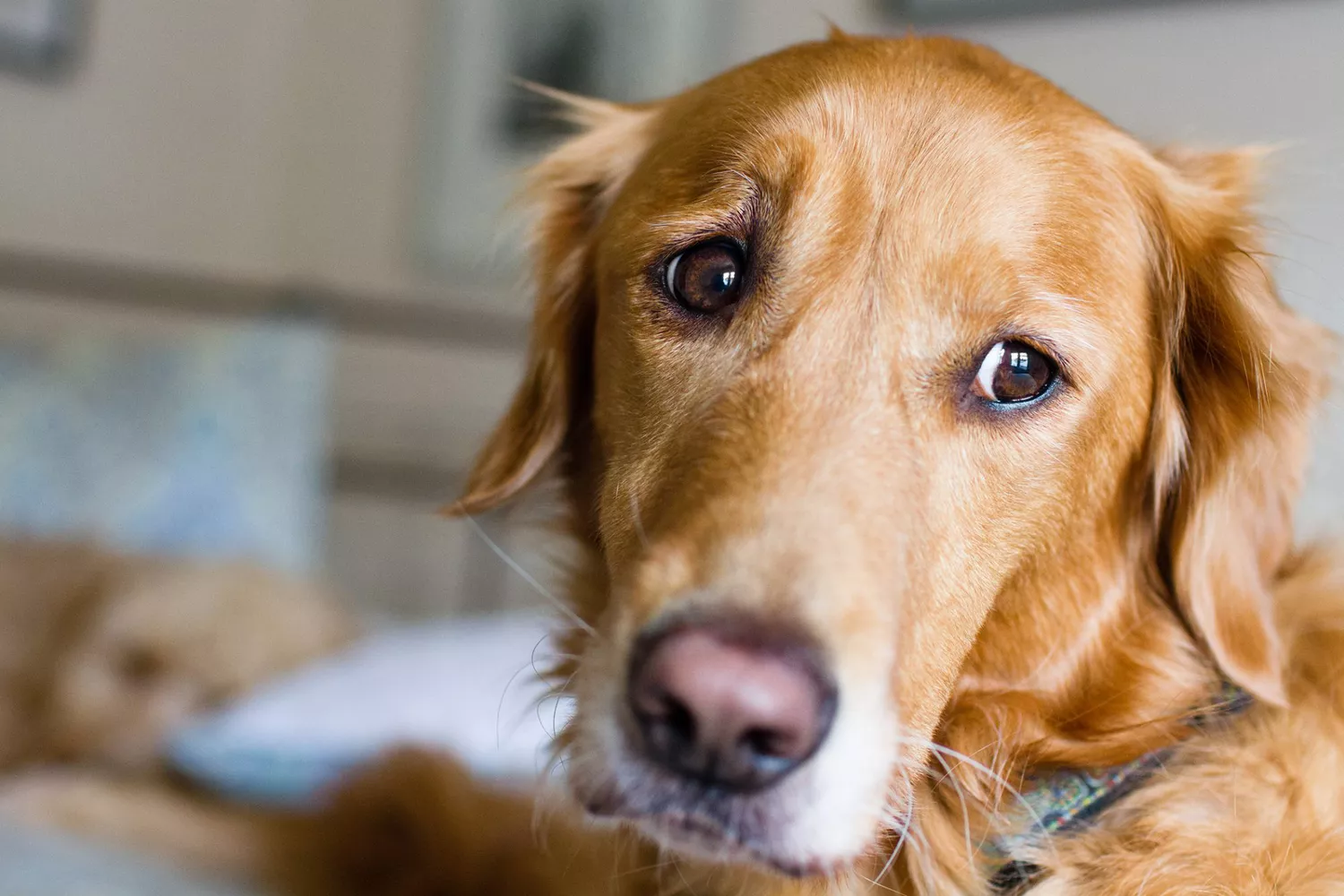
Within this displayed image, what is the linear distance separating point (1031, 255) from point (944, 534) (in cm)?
28

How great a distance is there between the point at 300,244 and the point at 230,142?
466 mm

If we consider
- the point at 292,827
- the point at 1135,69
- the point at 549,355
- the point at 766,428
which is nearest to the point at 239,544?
the point at 292,827

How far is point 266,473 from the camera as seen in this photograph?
3.08 meters

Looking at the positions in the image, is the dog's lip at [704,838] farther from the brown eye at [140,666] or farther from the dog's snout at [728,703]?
the brown eye at [140,666]

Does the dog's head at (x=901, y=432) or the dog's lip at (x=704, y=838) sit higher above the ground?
the dog's head at (x=901, y=432)

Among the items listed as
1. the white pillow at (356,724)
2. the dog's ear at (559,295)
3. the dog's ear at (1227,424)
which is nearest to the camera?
the dog's ear at (1227,424)

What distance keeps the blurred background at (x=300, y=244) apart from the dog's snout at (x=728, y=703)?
7.99 feet

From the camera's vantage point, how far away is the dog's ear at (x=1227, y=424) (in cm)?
117

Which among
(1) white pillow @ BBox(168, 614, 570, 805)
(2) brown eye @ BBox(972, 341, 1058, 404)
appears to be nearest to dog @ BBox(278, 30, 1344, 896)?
(2) brown eye @ BBox(972, 341, 1058, 404)

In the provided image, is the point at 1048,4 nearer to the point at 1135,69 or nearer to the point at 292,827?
the point at 1135,69

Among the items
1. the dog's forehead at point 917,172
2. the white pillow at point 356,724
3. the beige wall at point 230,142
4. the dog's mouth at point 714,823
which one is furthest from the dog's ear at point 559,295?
the beige wall at point 230,142

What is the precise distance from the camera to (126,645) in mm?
2639

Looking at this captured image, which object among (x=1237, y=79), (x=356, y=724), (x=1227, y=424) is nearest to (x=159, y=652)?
(x=356, y=724)

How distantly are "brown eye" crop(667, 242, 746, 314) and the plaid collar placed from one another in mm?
590
